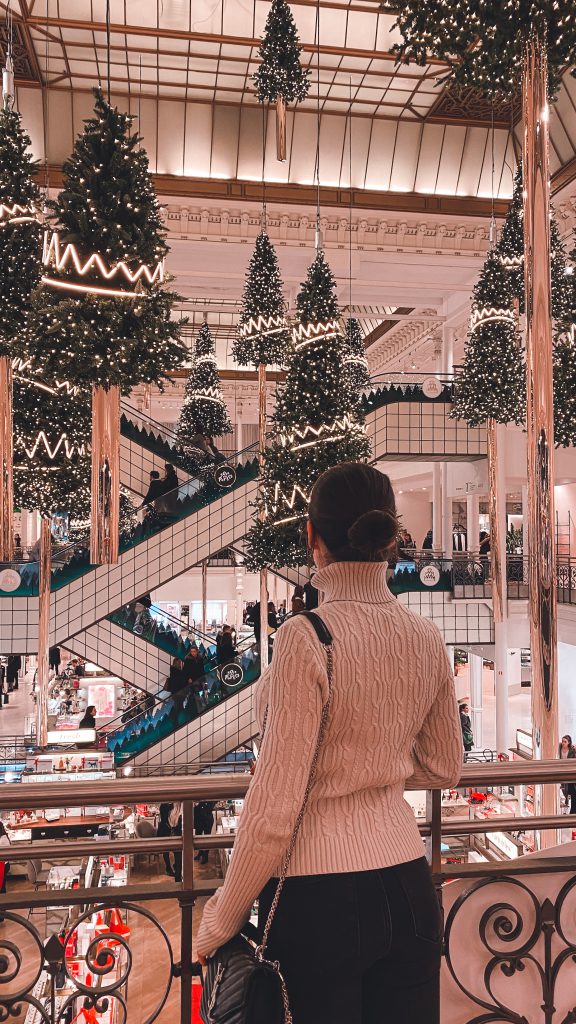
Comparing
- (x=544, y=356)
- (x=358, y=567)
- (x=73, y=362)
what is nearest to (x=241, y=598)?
(x=73, y=362)

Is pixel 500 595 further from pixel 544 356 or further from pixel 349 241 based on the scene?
pixel 544 356

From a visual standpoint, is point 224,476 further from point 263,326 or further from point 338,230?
point 338,230

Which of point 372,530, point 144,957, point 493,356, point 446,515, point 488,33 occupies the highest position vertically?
point 493,356

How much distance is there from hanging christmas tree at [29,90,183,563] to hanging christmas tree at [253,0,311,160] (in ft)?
8.28

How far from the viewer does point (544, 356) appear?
3.28m

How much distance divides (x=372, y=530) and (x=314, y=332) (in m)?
7.31

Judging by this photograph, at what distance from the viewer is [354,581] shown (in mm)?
1364

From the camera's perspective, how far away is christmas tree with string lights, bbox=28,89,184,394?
14.6 feet

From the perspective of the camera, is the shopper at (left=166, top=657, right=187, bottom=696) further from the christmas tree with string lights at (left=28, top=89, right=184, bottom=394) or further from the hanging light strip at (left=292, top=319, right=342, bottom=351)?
the christmas tree with string lights at (left=28, top=89, right=184, bottom=394)

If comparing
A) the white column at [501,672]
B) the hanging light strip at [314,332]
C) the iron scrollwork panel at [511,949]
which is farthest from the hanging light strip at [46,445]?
the white column at [501,672]

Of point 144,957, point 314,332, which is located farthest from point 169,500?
point 144,957

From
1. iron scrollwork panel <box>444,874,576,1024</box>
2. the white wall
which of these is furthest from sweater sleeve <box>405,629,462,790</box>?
the white wall

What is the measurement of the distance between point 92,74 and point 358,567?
13667mm

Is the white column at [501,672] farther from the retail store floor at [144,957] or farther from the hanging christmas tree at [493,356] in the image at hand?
the retail store floor at [144,957]
